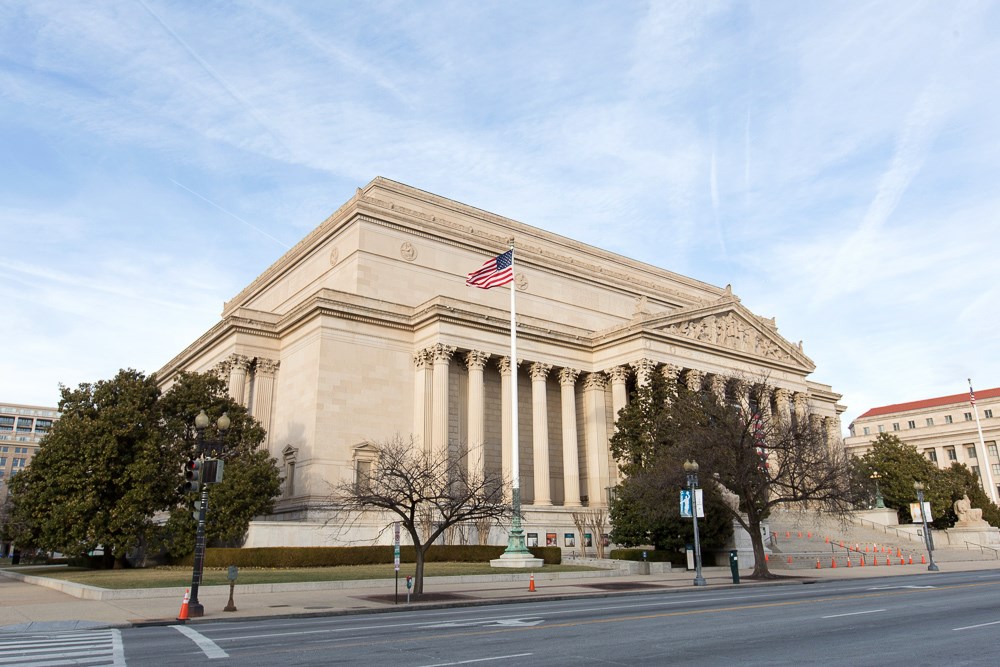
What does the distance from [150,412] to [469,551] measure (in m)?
18.4

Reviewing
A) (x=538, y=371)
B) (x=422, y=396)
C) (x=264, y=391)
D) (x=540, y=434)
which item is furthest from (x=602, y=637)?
(x=264, y=391)

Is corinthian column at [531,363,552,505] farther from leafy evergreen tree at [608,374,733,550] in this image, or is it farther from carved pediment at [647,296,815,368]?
carved pediment at [647,296,815,368]

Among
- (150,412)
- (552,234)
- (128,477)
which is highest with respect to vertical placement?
(552,234)

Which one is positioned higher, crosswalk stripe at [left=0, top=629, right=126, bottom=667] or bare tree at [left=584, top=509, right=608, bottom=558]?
bare tree at [left=584, top=509, right=608, bottom=558]

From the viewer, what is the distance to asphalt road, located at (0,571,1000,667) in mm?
11531

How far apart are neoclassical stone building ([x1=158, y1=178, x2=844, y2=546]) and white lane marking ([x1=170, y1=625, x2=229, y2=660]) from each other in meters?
21.1

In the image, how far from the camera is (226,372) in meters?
52.2

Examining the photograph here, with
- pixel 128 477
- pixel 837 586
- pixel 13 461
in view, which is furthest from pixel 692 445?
pixel 13 461

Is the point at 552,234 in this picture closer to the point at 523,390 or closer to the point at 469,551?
the point at 523,390

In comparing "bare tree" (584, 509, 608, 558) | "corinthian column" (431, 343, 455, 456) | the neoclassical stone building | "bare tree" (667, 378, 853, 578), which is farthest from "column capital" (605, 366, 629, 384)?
"bare tree" (667, 378, 853, 578)

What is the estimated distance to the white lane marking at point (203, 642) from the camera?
495 inches

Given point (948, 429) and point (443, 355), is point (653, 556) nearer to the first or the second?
point (443, 355)

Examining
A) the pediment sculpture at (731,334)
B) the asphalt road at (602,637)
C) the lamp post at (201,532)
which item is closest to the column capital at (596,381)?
the pediment sculpture at (731,334)

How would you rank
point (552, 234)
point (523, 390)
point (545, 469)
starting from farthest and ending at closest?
1. point (552, 234)
2. point (523, 390)
3. point (545, 469)
